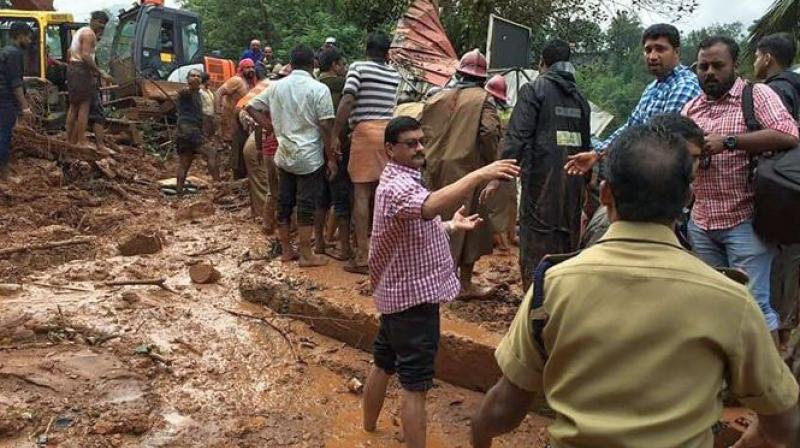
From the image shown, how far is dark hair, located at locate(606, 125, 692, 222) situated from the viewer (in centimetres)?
153

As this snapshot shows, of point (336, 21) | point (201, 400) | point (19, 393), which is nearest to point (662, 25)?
point (201, 400)

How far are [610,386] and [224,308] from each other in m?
4.18

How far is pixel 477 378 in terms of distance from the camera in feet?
14.0

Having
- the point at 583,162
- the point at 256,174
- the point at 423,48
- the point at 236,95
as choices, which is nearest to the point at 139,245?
the point at 256,174

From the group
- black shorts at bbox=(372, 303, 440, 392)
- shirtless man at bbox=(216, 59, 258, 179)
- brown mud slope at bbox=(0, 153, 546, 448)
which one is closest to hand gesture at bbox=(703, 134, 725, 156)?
black shorts at bbox=(372, 303, 440, 392)

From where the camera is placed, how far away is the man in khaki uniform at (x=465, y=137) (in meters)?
4.80

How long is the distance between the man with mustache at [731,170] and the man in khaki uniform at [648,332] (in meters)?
1.76

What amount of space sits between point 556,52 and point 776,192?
1589mm

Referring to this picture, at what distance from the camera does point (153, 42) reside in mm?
14258

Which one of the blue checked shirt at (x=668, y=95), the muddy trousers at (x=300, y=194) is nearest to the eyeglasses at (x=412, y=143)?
the blue checked shirt at (x=668, y=95)

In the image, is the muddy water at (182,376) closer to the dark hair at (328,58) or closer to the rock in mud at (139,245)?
the rock in mud at (139,245)

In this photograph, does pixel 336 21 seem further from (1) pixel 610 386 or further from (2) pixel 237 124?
(1) pixel 610 386

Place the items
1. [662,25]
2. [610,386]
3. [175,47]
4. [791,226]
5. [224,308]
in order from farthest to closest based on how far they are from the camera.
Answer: [175,47] → [224,308] → [662,25] → [791,226] → [610,386]

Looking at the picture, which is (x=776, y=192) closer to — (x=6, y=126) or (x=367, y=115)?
(x=367, y=115)
